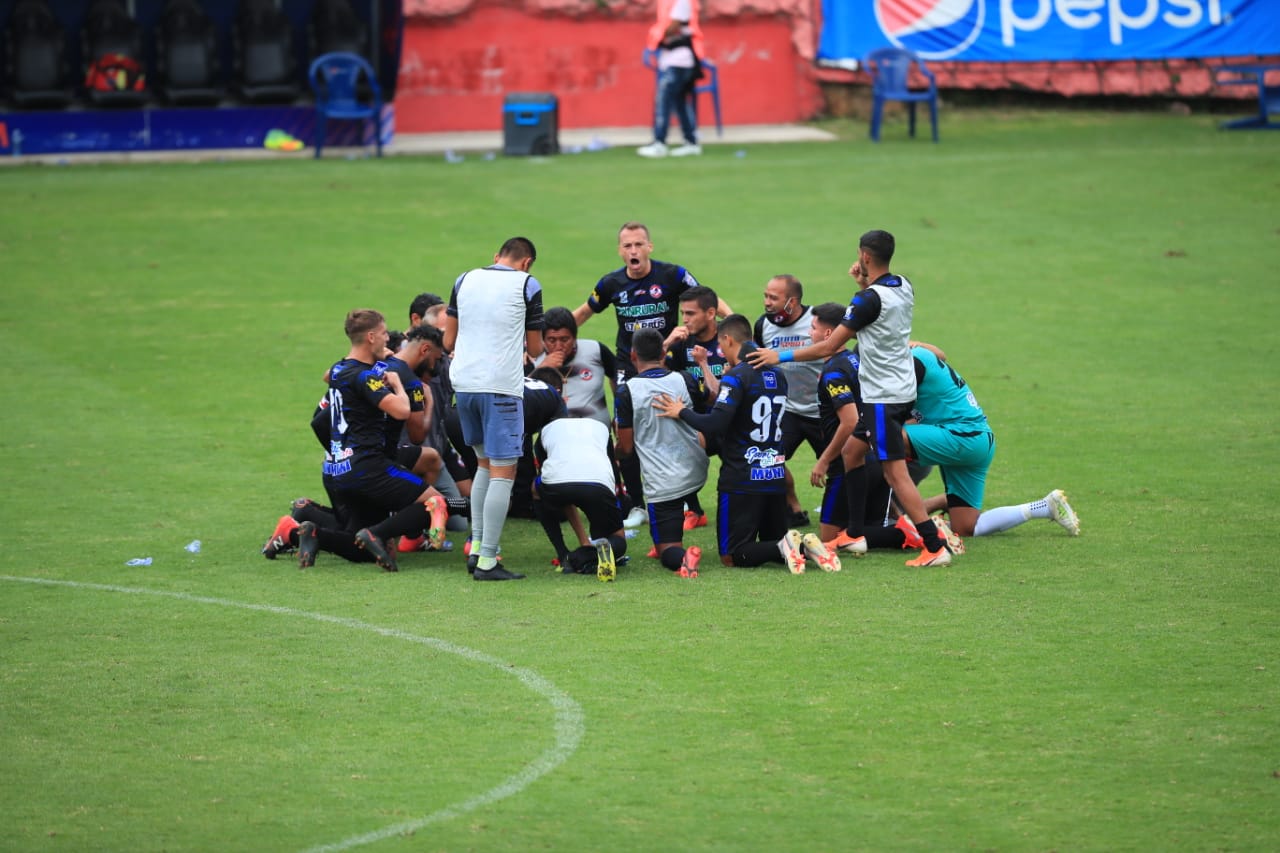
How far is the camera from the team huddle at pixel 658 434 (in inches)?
349

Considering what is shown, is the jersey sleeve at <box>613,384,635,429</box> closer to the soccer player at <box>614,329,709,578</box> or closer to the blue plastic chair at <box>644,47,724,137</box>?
the soccer player at <box>614,329,709,578</box>

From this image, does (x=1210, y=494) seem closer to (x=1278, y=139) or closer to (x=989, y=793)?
(x=989, y=793)

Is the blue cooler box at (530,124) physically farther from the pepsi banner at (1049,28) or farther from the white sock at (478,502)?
the white sock at (478,502)

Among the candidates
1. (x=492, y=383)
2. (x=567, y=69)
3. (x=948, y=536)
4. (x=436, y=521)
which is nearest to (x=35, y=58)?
(x=567, y=69)

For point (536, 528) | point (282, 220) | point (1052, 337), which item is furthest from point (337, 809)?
point (282, 220)

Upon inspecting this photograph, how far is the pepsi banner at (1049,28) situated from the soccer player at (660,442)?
1814 cm

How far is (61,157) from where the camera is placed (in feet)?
80.3

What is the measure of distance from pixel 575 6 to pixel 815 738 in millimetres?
22256

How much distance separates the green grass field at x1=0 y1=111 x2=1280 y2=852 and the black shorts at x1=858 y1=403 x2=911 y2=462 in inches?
26.9

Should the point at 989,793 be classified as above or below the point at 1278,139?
below

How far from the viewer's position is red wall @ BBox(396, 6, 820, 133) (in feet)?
87.6

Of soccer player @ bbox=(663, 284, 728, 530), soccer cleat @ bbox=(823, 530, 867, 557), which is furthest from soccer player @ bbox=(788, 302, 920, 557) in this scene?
soccer player @ bbox=(663, 284, 728, 530)

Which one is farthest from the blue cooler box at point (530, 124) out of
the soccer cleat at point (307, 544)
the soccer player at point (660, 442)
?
the soccer cleat at point (307, 544)

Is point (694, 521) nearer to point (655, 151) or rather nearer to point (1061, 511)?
point (1061, 511)
